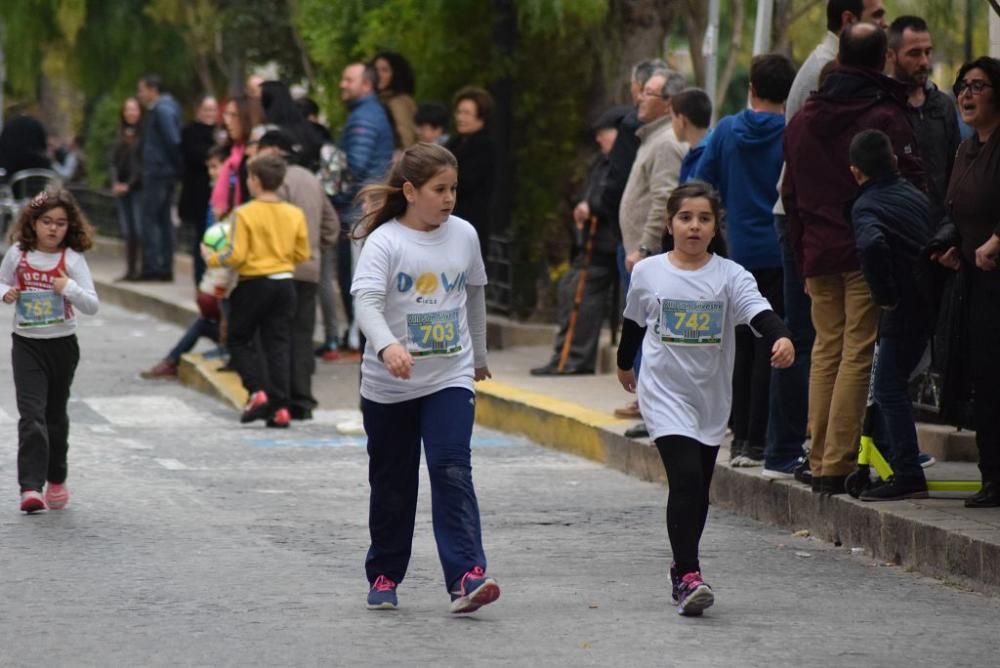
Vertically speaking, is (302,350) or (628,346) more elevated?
(628,346)

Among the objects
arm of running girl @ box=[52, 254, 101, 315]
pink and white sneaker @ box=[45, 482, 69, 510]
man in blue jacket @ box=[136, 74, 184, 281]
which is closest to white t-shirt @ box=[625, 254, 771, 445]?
arm of running girl @ box=[52, 254, 101, 315]

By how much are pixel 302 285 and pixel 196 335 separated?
8.88 ft

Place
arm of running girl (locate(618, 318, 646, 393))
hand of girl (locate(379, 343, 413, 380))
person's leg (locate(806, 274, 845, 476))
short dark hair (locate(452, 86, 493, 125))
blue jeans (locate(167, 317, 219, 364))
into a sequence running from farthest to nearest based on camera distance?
blue jeans (locate(167, 317, 219, 364)) → short dark hair (locate(452, 86, 493, 125)) → person's leg (locate(806, 274, 845, 476)) → arm of running girl (locate(618, 318, 646, 393)) → hand of girl (locate(379, 343, 413, 380))

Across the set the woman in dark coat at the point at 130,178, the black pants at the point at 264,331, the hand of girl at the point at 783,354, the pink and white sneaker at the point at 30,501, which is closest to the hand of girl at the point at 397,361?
the hand of girl at the point at 783,354

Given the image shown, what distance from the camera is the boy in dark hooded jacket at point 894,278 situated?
8812 mm

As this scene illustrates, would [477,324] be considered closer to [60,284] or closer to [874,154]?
[874,154]

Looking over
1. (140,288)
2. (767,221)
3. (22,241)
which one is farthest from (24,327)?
(140,288)

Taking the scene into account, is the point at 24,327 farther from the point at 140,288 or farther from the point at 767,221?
the point at 140,288

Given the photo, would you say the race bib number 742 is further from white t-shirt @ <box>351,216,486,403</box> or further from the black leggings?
white t-shirt @ <box>351,216,486,403</box>

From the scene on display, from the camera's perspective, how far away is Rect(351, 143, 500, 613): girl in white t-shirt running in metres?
7.49

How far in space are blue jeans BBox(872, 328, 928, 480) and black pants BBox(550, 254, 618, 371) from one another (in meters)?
5.25

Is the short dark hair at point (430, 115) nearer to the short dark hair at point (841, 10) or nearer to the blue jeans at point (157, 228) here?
the short dark hair at point (841, 10)

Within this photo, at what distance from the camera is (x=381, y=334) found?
24.0 feet

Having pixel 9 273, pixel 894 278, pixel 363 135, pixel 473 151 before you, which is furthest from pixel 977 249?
pixel 363 135
